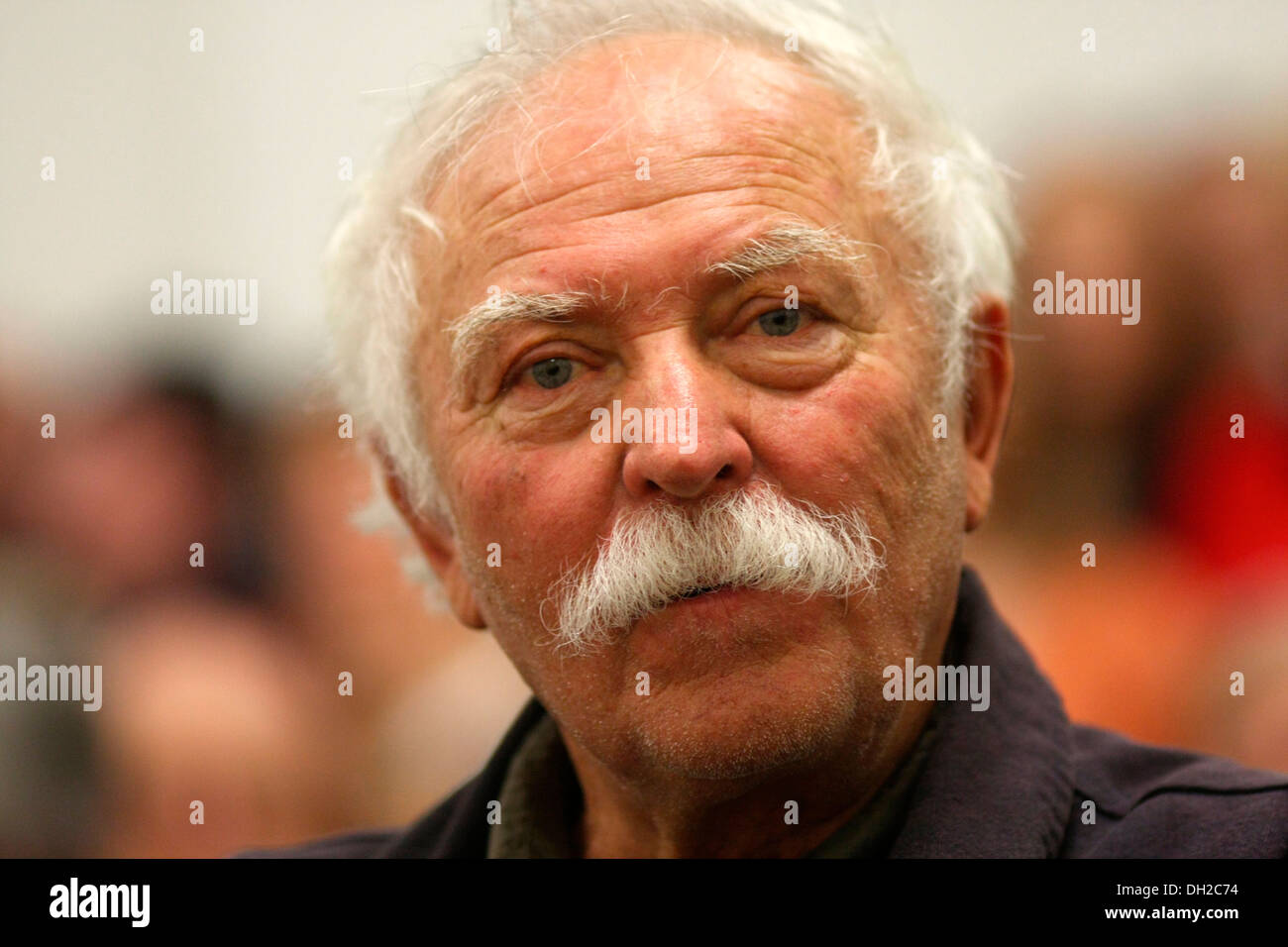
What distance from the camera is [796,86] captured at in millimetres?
2250

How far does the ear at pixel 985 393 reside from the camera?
2.35m

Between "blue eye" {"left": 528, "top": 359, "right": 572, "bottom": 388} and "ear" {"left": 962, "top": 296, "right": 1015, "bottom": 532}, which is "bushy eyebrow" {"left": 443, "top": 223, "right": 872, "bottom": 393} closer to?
"blue eye" {"left": 528, "top": 359, "right": 572, "bottom": 388}

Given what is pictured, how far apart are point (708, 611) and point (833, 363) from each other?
1.34 ft

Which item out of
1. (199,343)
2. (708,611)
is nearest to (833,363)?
(708,611)

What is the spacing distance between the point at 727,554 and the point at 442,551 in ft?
2.48

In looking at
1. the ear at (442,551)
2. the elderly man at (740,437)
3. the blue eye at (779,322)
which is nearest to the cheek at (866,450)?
the elderly man at (740,437)

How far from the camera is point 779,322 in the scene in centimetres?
212

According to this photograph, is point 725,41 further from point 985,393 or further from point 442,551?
point 442,551

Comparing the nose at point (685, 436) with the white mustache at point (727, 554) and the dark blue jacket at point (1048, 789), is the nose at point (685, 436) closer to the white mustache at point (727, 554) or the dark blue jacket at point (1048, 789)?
the white mustache at point (727, 554)

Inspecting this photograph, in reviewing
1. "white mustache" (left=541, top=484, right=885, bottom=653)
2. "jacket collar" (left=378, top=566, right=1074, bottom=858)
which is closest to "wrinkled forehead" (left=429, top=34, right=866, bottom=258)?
"white mustache" (left=541, top=484, right=885, bottom=653)

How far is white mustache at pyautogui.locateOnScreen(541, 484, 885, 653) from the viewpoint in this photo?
6.46 ft

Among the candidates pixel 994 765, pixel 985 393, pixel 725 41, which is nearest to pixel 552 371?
pixel 725 41
